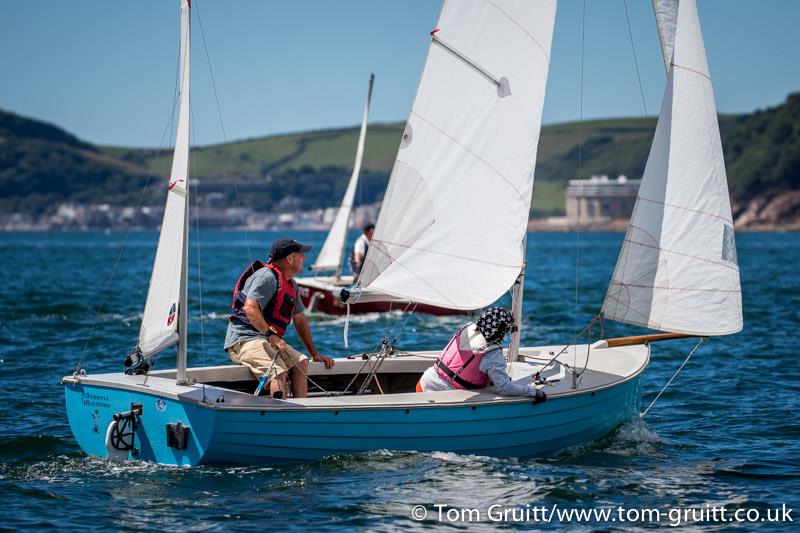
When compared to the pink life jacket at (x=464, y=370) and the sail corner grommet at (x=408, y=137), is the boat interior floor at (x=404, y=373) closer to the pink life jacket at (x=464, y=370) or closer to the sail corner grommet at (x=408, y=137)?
the pink life jacket at (x=464, y=370)

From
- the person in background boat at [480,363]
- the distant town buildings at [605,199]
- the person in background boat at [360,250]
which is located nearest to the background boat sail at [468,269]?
the person in background boat at [480,363]

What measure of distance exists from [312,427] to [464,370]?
177 cm

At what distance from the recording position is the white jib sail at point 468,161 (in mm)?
10844

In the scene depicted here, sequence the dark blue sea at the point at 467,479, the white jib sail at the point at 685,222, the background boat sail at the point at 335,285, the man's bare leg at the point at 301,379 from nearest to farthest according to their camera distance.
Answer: the dark blue sea at the point at 467,479, the man's bare leg at the point at 301,379, the white jib sail at the point at 685,222, the background boat sail at the point at 335,285

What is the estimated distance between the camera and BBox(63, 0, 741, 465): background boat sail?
9500mm

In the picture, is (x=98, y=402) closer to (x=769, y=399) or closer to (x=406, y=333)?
(x=769, y=399)

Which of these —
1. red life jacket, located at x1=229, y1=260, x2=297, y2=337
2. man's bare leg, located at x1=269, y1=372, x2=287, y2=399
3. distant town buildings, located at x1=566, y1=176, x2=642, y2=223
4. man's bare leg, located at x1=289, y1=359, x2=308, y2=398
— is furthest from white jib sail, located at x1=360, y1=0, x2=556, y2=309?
distant town buildings, located at x1=566, y1=176, x2=642, y2=223

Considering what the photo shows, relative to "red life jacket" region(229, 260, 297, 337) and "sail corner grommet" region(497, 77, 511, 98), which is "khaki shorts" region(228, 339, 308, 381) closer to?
"red life jacket" region(229, 260, 297, 337)

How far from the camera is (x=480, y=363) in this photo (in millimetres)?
10148

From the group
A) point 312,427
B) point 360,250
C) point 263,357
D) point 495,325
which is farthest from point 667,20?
point 360,250

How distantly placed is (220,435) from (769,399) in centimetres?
841

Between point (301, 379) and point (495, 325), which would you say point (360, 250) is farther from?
point (495, 325)

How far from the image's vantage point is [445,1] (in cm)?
1070

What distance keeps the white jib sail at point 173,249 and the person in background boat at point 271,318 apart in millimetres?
822
